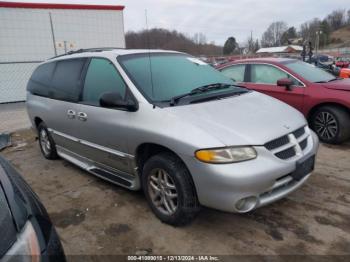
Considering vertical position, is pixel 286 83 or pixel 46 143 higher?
pixel 286 83

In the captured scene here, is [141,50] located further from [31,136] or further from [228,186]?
[31,136]

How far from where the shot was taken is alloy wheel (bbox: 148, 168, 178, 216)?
112 inches

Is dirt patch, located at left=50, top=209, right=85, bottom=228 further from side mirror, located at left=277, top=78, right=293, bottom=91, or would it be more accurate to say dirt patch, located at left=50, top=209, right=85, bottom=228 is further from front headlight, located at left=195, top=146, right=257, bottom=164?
side mirror, located at left=277, top=78, right=293, bottom=91

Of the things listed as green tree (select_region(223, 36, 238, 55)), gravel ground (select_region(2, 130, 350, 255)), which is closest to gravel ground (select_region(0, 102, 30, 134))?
gravel ground (select_region(2, 130, 350, 255))

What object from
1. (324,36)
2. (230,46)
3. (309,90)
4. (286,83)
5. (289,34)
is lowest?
(309,90)

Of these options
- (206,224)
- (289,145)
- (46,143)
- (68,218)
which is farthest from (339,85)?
(46,143)

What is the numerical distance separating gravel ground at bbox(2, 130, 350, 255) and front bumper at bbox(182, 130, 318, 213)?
42 centimetres

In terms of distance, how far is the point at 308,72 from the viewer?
19.6 feet

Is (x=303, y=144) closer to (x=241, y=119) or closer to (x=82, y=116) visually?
(x=241, y=119)

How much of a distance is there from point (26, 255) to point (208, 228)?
1.88 meters

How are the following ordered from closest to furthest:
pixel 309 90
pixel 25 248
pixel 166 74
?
pixel 25 248 < pixel 166 74 < pixel 309 90

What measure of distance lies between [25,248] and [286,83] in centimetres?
523

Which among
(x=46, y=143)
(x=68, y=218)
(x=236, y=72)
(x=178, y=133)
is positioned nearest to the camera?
(x=178, y=133)

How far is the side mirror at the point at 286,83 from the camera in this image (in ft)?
18.3
